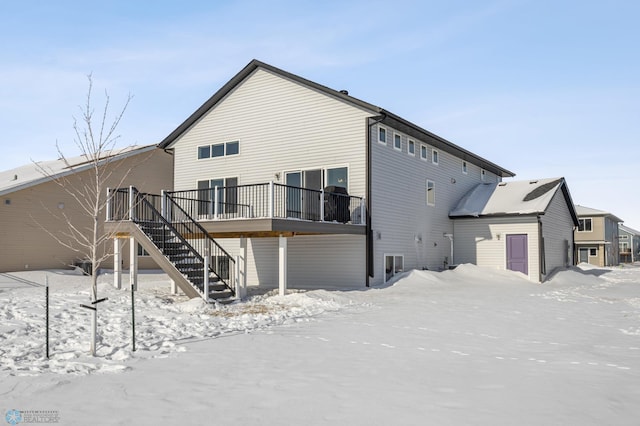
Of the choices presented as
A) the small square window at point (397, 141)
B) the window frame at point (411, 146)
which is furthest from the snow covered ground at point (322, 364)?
the window frame at point (411, 146)

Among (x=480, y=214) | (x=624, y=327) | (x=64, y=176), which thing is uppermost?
(x=64, y=176)

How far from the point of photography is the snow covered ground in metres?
5.45

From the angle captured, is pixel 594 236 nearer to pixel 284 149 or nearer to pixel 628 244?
pixel 628 244

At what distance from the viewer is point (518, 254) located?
81.0ft

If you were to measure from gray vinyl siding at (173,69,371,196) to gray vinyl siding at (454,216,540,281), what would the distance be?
359 inches

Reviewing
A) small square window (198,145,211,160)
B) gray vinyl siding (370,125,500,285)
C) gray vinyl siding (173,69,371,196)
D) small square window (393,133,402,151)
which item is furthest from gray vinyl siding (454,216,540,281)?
small square window (198,145,211,160)

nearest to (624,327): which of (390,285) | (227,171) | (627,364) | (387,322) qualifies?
(627,364)

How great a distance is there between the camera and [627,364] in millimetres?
7703

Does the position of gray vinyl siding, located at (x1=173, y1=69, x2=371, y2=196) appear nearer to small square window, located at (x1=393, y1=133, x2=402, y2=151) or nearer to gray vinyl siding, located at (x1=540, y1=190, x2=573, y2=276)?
small square window, located at (x1=393, y1=133, x2=402, y2=151)

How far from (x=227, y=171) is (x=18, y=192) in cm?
931

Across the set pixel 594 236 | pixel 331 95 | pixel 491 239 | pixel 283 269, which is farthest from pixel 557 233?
pixel 594 236

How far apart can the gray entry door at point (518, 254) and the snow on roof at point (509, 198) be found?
1230mm

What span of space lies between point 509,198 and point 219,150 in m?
14.6

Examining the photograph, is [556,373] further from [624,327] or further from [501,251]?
[501,251]
